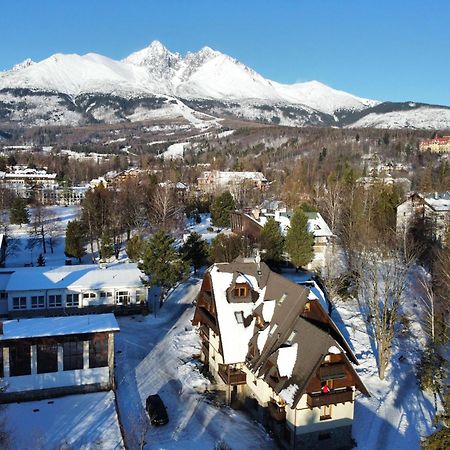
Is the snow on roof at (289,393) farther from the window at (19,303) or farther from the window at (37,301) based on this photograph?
the window at (19,303)

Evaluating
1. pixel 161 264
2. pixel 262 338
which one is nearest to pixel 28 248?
pixel 161 264

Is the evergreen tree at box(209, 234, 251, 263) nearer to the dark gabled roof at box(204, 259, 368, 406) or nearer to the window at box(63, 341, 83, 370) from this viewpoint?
the dark gabled roof at box(204, 259, 368, 406)

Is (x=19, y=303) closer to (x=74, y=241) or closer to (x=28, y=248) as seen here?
(x=74, y=241)

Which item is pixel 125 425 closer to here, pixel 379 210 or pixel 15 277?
pixel 15 277

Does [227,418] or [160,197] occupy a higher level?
[160,197]

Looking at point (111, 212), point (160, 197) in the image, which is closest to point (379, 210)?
point (160, 197)

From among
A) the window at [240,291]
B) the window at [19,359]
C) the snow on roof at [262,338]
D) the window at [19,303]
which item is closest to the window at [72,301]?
the window at [19,303]
